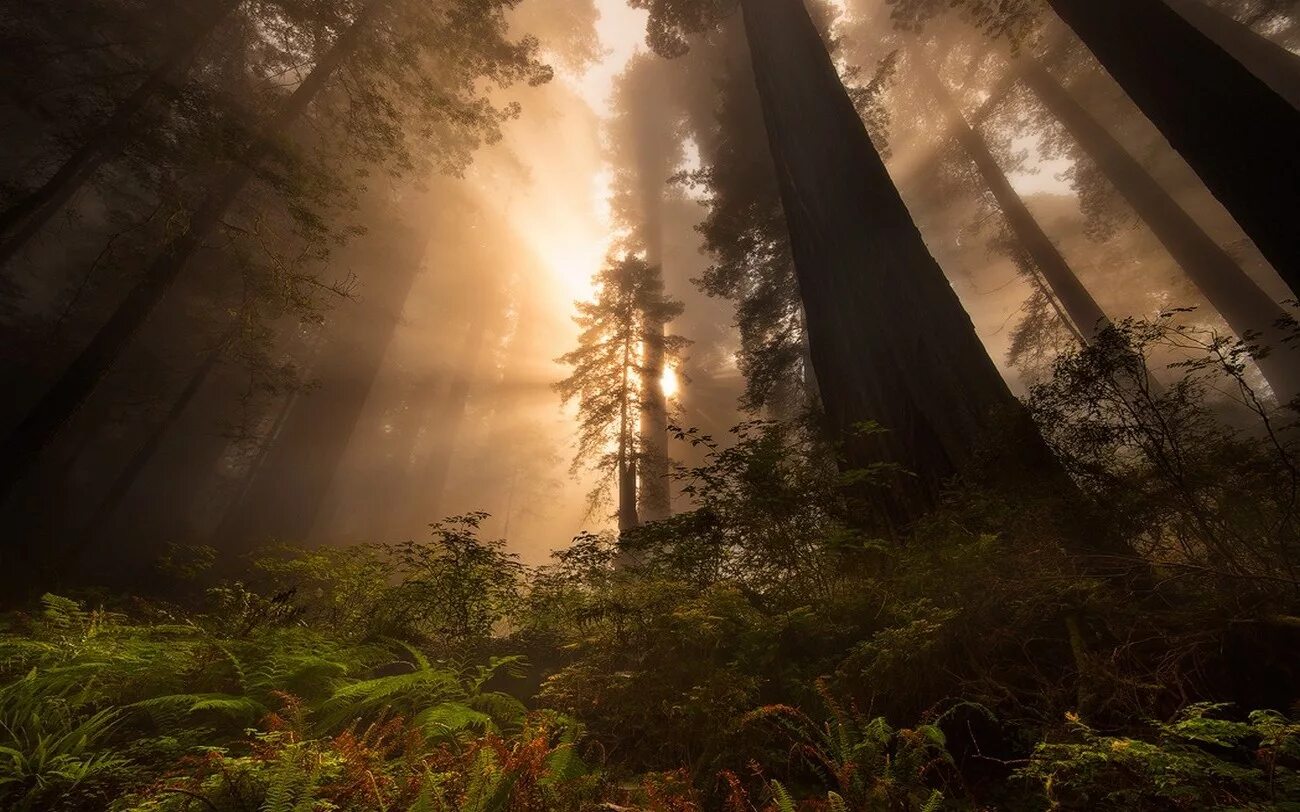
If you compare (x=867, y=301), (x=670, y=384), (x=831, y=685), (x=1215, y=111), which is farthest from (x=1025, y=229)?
(x=831, y=685)

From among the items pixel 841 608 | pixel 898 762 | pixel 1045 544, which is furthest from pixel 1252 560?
pixel 898 762

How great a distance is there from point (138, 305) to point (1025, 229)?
2369 centimetres

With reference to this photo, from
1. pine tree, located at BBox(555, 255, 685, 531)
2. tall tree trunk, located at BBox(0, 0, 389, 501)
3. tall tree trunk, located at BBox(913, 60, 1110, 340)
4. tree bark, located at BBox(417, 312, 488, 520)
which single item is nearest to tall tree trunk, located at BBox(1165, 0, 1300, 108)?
tall tree trunk, located at BBox(913, 60, 1110, 340)

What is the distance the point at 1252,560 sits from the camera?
2.37m

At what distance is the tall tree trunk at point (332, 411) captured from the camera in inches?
790

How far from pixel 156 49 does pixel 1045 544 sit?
77.3ft

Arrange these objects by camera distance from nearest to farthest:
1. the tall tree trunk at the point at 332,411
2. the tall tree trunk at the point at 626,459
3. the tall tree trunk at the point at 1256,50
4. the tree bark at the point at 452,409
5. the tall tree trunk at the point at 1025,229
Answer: the tall tree trunk at the point at 1256,50 < the tall tree trunk at the point at 626,459 < the tall tree trunk at the point at 1025,229 < the tall tree trunk at the point at 332,411 < the tree bark at the point at 452,409

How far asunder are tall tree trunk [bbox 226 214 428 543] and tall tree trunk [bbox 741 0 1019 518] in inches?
720

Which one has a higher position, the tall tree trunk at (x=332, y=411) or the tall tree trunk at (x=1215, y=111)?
the tall tree trunk at (x=332, y=411)

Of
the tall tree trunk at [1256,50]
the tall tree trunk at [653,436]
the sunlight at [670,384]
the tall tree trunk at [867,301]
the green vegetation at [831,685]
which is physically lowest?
the green vegetation at [831,685]

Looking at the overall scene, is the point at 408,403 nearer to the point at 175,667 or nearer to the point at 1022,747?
the point at 175,667

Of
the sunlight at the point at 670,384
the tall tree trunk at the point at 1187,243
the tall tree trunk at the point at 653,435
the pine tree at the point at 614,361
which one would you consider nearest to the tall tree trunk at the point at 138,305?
the pine tree at the point at 614,361

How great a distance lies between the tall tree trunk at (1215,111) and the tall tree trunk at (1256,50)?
15.1 metres

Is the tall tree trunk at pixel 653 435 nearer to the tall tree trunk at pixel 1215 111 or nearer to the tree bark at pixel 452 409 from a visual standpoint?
the tall tree trunk at pixel 1215 111
